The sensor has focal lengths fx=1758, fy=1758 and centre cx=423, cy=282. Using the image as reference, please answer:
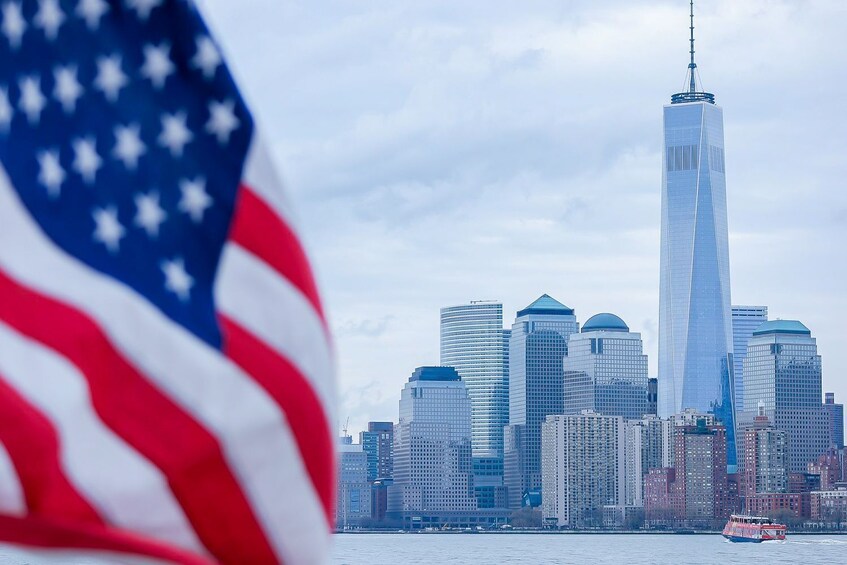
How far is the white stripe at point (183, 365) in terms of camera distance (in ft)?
21.2

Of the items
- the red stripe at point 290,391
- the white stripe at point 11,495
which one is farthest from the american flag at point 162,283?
the white stripe at point 11,495

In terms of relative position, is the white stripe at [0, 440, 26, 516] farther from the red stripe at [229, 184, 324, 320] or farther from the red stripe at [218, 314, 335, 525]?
the red stripe at [229, 184, 324, 320]

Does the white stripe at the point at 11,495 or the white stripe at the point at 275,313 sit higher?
the white stripe at the point at 275,313

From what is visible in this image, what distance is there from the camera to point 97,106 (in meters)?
6.56

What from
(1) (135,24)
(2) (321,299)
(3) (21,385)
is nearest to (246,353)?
(2) (321,299)

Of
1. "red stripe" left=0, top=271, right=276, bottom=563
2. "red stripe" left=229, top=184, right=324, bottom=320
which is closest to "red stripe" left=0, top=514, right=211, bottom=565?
"red stripe" left=0, top=271, right=276, bottom=563

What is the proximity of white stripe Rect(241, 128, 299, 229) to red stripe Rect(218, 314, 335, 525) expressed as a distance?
1.57 feet

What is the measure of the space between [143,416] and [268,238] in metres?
0.82

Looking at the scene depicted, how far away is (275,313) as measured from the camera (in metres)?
6.62

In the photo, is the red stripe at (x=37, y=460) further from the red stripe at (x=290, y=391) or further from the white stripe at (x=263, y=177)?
the white stripe at (x=263, y=177)

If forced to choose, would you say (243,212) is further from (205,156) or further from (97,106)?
(97,106)

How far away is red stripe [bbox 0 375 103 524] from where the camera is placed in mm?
6309

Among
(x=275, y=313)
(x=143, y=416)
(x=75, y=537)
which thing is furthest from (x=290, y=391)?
(x=75, y=537)

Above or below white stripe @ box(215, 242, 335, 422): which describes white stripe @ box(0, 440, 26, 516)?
below
